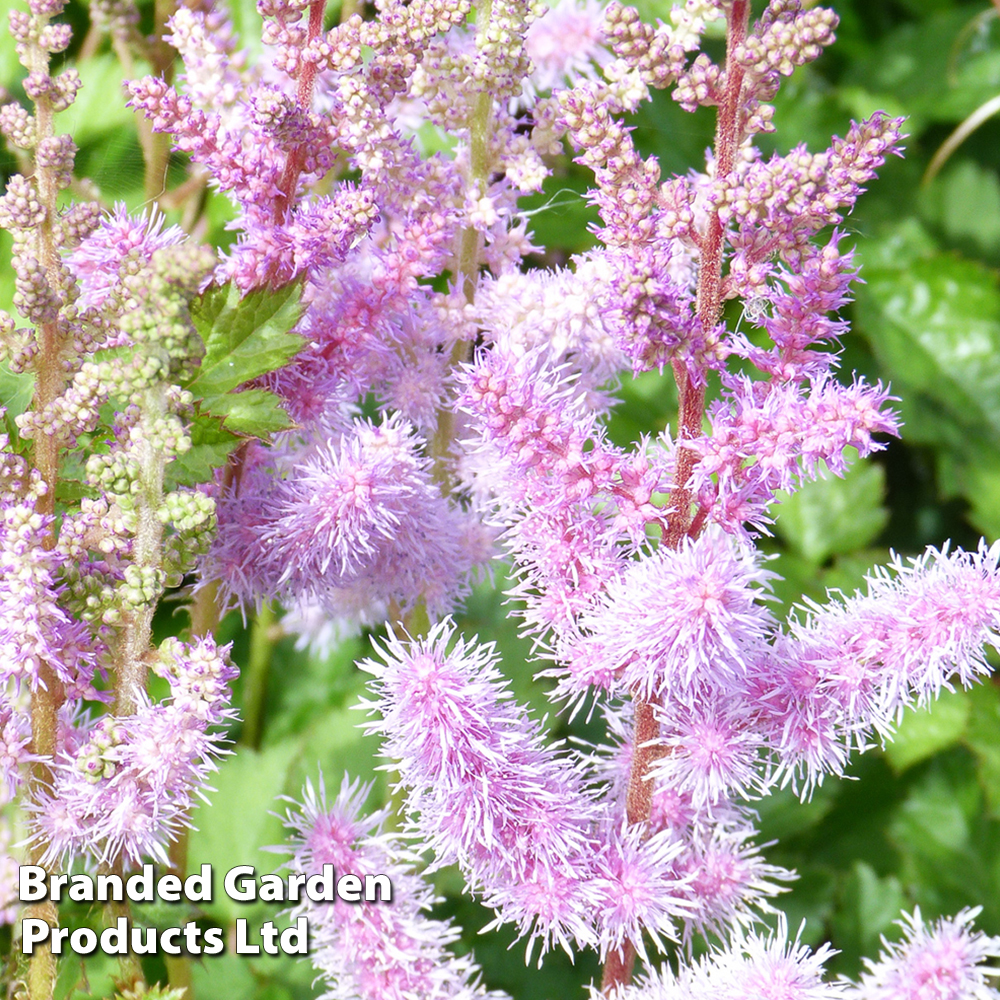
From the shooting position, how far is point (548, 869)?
70 centimetres

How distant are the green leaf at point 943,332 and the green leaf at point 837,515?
0.52 ft

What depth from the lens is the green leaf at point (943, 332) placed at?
4.97ft

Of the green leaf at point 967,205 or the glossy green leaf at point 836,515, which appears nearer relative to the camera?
the glossy green leaf at point 836,515


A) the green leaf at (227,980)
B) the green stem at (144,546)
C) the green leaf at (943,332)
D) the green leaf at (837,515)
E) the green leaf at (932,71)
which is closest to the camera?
the green stem at (144,546)

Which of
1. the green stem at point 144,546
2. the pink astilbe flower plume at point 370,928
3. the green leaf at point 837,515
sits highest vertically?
the green leaf at point 837,515

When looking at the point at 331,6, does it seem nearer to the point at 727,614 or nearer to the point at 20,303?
the point at 20,303

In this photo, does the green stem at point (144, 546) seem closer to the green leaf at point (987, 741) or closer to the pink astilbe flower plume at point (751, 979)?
the pink astilbe flower plume at point (751, 979)

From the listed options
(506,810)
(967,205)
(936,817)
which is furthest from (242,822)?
(967,205)

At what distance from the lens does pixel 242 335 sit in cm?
73

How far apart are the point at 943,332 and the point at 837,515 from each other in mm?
332

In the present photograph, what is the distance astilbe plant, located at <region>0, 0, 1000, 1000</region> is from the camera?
0.62 m

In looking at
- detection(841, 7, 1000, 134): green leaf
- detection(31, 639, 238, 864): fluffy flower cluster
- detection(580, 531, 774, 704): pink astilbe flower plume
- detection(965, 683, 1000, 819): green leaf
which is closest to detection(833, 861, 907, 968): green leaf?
detection(965, 683, 1000, 819): green leaf

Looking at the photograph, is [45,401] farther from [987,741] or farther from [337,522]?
[987,741]

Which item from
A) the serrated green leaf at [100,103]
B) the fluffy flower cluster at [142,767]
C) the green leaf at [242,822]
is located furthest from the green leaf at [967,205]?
the fluffy flower cluster at [142,767]
